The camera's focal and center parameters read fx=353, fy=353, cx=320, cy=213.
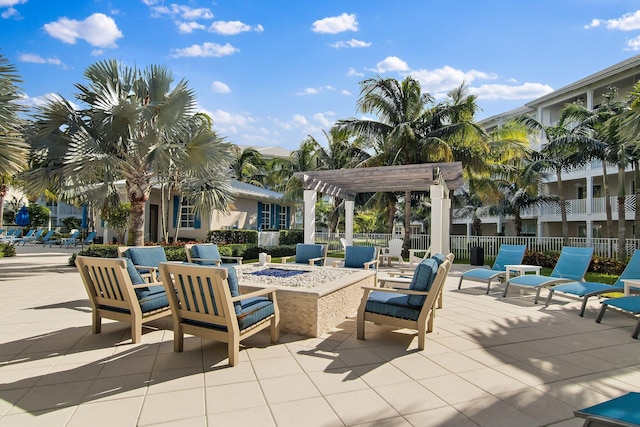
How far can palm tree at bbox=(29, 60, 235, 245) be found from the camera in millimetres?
9734

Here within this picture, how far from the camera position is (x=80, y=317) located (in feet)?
18.1

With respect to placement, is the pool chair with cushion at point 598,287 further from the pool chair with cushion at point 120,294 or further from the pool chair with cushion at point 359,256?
the pool chair with cushion at point 120,294

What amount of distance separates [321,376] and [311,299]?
126 centimetres

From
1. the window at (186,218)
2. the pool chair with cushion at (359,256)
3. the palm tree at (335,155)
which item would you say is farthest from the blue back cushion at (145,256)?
the palm tree at (335,155)

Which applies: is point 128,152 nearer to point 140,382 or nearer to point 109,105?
point 109,105

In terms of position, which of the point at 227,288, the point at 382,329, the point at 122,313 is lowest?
the point at 382,329

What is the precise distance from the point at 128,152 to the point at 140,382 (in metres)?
8.93

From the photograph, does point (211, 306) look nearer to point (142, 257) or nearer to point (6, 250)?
point (142, 257)

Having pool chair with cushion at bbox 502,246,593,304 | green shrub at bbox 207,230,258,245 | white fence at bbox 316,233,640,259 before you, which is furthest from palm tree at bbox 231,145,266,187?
pool chair with cushion at bbox 502,246,593,304

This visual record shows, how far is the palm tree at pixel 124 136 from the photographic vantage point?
9.73 metres

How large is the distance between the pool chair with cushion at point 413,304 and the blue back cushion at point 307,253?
445 cm

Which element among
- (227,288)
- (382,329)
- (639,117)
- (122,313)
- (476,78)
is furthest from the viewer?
(476,78)

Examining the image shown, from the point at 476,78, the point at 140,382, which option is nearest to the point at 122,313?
the point at 140,382

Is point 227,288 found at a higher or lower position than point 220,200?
lower
